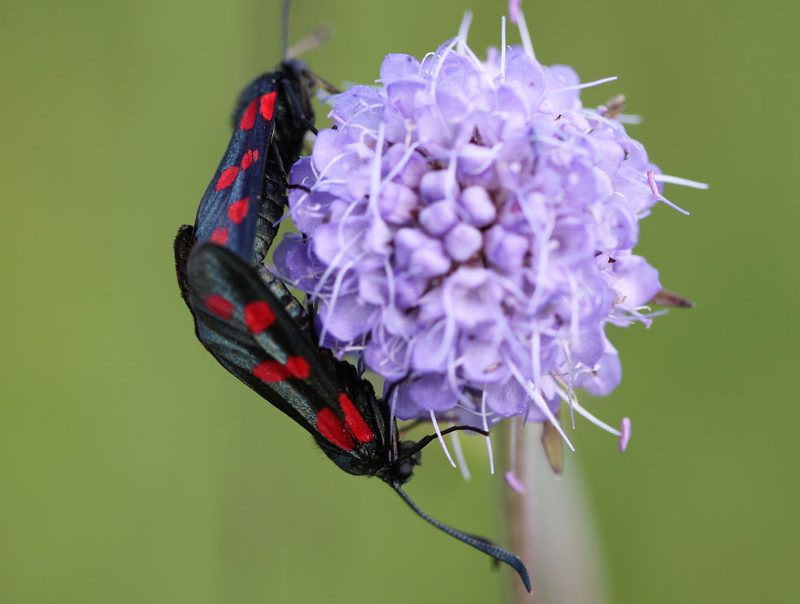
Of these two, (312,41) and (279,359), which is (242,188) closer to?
(279,359)

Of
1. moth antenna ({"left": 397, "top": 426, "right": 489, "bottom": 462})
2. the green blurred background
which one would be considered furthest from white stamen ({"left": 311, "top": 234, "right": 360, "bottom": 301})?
the green blurred background

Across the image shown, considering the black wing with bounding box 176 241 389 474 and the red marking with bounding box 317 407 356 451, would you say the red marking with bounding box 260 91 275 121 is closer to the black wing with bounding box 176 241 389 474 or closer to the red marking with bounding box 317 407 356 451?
the black wing with bounding box 176 241 389 474

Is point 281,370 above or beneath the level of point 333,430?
above

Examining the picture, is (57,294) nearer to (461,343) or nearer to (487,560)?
(487,560)

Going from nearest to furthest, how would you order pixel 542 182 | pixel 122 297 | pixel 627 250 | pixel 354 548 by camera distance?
pixel 542 182
pixel 627 250
pixel 354 548
pixel 122 297

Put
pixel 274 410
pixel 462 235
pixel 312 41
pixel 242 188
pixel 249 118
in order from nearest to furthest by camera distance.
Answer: pixel 462 235 → pixel 242 188 → pixel 249 118 → pixel 312 41 → pixel 274 410

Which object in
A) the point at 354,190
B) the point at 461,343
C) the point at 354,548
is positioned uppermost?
the point at 354,190

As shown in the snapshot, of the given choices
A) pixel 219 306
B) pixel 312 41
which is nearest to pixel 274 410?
pixel 312 41

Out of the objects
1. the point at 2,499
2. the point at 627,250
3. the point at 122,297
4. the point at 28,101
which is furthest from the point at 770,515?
the point at 28,101
